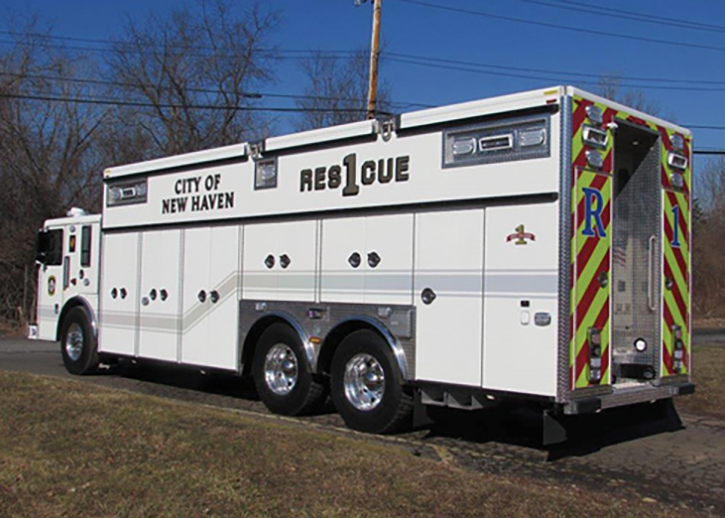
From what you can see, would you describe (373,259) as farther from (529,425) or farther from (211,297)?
(211,297)

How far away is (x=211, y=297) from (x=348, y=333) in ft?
7.87

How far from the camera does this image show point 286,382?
9633mm

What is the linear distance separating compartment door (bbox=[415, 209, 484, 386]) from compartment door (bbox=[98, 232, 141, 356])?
5254 millimetres

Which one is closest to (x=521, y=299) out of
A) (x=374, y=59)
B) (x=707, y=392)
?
(x=707, y=392)

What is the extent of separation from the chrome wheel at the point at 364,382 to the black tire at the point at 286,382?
63 cm

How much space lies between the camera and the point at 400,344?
26.8 feet

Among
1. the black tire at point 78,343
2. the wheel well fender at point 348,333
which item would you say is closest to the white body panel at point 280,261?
the wheel well fender at point 348,333

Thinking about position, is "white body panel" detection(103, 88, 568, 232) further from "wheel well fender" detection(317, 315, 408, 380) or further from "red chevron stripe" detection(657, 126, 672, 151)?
"red chevron stripe" detection(657, 126, 672, 151)

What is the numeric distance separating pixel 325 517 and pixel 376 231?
3962 mm

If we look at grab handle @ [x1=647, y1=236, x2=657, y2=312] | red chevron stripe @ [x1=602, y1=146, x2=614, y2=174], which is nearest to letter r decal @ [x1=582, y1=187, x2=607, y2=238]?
red chevron stripe @ [x1=602, y1=146, x2=614, y2=174]

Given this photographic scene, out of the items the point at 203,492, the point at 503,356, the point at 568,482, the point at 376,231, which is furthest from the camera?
the point at 376,231

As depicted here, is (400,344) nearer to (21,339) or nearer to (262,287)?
(262,287)

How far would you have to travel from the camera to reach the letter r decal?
7.09 meters

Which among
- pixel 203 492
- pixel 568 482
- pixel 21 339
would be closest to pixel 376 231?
pixel 568 482
